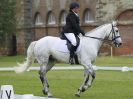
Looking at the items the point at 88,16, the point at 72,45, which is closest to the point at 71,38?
the point at 72,45

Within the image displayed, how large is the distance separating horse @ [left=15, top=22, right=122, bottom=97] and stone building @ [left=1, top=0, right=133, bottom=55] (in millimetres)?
31490

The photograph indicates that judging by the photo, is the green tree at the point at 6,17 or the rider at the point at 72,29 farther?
the green tree at the point at 6,17

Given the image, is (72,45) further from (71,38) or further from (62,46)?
(62,46)

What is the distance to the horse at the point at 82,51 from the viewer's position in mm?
19516

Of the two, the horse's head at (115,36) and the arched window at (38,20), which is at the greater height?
the horse's head at (115,36)

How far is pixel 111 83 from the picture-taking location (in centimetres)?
2481

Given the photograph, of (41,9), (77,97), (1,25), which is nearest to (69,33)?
(77,97)

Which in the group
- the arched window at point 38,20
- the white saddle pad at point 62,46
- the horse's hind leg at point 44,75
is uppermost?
the white saddle pad at point 62,46

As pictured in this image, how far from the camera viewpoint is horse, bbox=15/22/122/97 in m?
19.5

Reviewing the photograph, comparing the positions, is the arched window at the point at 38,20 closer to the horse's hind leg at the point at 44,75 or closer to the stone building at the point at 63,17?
the stone building at the point at 63,17

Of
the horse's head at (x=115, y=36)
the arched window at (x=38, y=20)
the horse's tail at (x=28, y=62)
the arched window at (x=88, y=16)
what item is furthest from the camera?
the arched window at (x=38, y=20)

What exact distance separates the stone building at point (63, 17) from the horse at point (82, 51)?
103ft

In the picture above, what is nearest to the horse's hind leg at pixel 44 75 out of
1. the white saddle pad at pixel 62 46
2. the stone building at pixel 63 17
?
the white saddle pad at pixel 62 46

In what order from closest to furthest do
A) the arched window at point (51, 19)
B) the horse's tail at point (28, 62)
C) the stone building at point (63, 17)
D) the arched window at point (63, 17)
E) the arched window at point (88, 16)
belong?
the horse's tail at point (28, 62) → the stone building at point (63, 17) → the arched window at point (88, 16) → the arched window at point (63, 17) → the arched window at point (51, 19)
